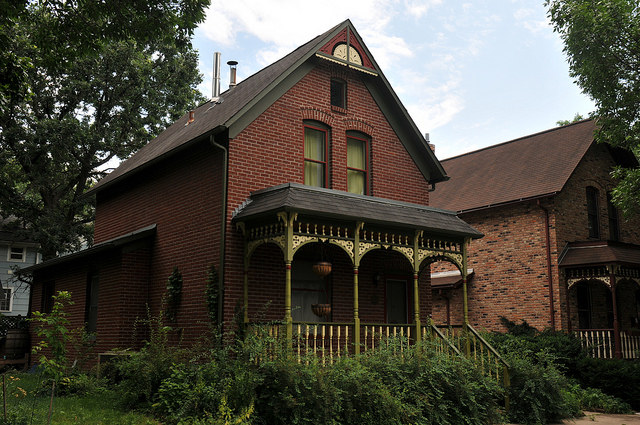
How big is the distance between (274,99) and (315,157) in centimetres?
179

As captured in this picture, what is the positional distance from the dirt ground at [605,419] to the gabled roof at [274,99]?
7.07 m

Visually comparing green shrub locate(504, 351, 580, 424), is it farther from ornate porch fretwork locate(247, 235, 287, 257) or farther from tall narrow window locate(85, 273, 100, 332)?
tall narrow window locate(85, 273, 100, 332)

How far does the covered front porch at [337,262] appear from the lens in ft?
38.2

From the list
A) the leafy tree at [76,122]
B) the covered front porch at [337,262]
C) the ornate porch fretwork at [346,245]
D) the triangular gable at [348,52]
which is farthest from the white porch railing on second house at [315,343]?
the leafy tree at [76,122]

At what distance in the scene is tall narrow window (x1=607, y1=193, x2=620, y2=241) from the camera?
21781mm

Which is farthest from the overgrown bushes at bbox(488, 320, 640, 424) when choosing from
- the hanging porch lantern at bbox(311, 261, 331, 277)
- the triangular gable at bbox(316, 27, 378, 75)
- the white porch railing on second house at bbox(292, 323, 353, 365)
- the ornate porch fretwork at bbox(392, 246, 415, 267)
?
A: the triangular gable at bbox(316, 27, 378, 75)

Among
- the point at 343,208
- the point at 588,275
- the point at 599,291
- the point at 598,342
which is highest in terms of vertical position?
the point at 343,208

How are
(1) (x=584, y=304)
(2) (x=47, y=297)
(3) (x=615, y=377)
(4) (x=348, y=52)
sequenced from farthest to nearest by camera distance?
(1) (x=584, y=304), (2) (x=47, y=297), (3) (x=615, y=377), (4) (x=348, y=52)

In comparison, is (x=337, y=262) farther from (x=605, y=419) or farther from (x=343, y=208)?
(x=605, y=419)

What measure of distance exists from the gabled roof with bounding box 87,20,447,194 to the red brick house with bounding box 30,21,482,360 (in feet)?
0.15

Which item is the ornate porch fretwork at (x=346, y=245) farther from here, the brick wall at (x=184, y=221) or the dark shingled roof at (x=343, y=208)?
the brick wall at (x=184, y=221)

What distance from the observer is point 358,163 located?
15883mm

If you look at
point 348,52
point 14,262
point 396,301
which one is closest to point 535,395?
point 396,301

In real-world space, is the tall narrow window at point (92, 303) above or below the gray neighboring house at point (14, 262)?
below
